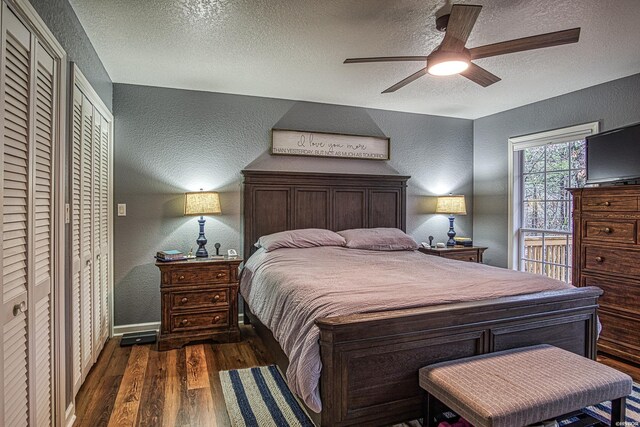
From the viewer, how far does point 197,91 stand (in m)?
3.84

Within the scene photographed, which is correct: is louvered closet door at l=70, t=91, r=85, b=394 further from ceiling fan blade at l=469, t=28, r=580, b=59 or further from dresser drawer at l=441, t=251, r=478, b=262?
dresser drawer at l=441, t=251, r=478, b=262

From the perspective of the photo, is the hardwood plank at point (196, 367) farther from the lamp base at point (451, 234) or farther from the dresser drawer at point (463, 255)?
the lamp base at point (451, 234)

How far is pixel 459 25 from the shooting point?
6.55 feet

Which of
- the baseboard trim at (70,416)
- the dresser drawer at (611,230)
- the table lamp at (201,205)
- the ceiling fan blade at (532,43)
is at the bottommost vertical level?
the baseboard trim at (70,416)

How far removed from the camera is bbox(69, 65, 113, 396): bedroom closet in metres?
2.32

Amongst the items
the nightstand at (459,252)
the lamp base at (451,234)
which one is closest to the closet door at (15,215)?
the nightstand at (459,252)

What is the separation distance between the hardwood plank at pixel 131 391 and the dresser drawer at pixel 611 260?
3.61 meters

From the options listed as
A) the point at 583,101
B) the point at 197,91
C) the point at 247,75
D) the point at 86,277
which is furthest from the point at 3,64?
the point at 583,101

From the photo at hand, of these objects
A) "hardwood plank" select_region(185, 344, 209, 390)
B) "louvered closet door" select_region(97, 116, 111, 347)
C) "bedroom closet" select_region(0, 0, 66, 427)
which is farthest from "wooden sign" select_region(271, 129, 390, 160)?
"bedroom closet" select_region(0, 0, 66, 427)

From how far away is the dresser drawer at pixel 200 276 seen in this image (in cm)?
330

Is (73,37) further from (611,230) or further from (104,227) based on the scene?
(611,230)

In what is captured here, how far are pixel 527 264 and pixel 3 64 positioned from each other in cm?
488

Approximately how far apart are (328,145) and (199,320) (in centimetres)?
229

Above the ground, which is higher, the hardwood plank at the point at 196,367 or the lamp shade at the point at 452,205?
the lamp shade at the point at 452,205
